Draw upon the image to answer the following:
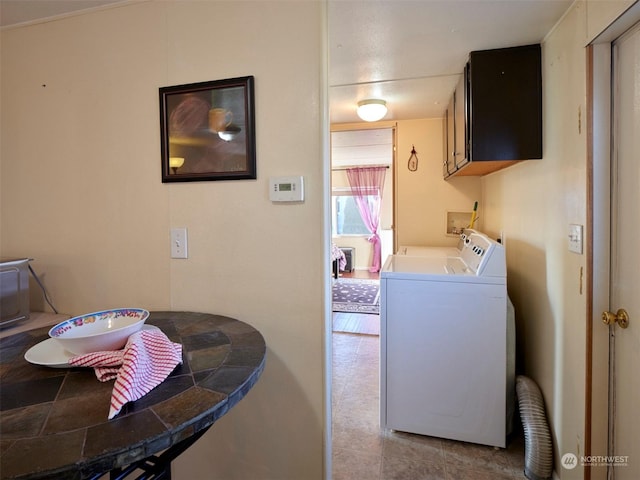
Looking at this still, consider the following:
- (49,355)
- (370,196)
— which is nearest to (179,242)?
(49,355)

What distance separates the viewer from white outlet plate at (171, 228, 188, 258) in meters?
1.37

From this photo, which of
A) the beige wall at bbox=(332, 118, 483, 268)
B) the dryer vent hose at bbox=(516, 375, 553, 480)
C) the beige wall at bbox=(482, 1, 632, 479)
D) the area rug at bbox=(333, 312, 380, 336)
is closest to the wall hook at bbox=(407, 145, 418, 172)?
the beige wall at bbox=(332, 118, 483, 268)

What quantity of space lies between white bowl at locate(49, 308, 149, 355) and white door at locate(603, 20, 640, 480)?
1.65 m

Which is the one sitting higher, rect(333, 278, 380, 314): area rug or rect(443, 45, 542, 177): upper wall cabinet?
rect(443, 45, 542, 177): upper wall cabinet

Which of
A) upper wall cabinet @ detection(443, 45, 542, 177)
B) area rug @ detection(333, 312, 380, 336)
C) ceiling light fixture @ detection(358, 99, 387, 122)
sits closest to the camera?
upper wall cabinet @ detection(443, 45, 542, 177)

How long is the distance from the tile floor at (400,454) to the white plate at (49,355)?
4.51 ft

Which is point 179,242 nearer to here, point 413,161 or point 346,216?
point 413,161

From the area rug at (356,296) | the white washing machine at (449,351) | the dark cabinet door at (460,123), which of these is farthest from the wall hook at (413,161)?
the area rug at (356,296)

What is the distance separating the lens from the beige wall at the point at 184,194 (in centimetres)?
124

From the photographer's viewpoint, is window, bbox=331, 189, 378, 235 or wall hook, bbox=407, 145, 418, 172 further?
window, bbox=331, 189, 378, 235

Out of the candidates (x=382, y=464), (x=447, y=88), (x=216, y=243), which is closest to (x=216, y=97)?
(x=216, y=243)

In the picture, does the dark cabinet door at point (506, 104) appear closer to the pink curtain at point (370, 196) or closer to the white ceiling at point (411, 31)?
the white ceiling at point (411, 31)

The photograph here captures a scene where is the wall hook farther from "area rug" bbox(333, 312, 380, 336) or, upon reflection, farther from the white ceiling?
"area rug" bbox(333, 312, 380, 336)

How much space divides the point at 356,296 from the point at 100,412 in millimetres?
4319
